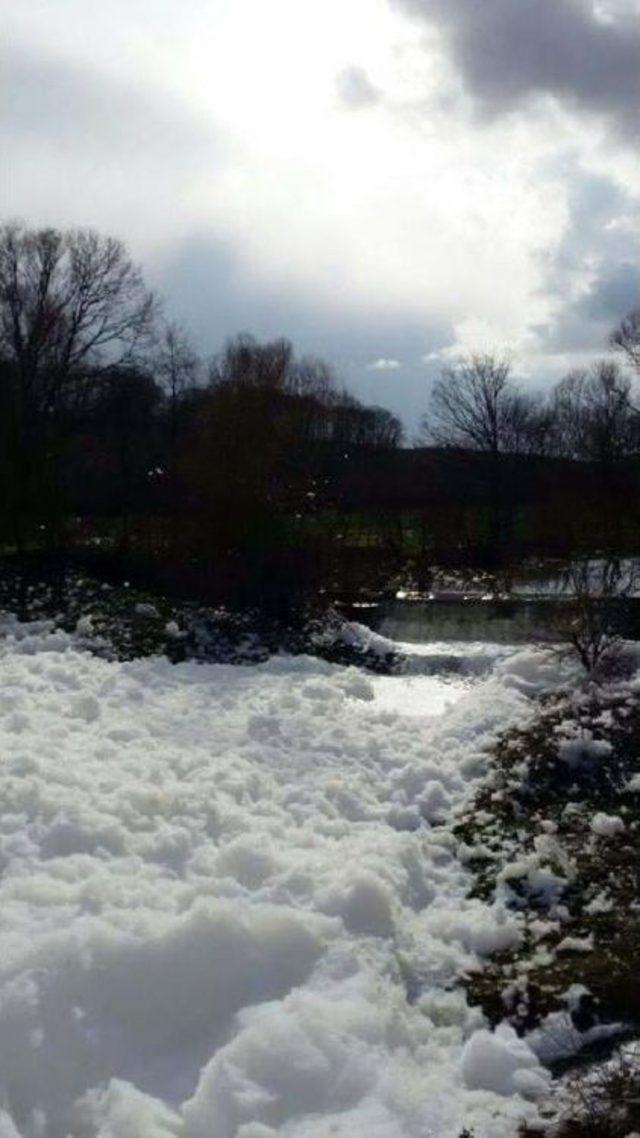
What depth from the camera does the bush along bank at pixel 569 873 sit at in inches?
237

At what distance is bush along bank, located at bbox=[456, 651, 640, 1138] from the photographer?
6.02 metres

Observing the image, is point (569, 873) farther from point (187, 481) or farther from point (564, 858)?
point (187, 481)

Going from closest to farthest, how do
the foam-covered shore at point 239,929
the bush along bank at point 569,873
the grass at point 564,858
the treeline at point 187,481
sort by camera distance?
the foam-covered shore at point 239,929
the bush along bank at point 569,873
the grass at point 564,858
the treeline at point 187,481

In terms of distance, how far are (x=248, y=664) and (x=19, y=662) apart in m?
3.39

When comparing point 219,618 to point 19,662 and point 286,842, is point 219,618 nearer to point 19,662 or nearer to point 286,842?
point 19,662

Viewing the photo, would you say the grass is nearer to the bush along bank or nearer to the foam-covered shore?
the bush along bank

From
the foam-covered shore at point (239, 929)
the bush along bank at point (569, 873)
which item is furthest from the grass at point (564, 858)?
the foam-covered shore at point (239, 929)

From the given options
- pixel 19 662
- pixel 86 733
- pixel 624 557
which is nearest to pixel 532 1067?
pixel 86 733

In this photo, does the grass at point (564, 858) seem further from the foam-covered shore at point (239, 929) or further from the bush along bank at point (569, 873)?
the foam-covered shore at point (239, 929)

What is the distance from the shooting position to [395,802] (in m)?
8.91

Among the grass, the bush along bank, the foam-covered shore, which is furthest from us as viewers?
the grass

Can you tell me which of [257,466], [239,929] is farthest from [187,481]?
[239,929]

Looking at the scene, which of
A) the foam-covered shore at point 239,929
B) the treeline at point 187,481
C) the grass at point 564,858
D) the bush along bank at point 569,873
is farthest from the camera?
the treeline at point 187,481

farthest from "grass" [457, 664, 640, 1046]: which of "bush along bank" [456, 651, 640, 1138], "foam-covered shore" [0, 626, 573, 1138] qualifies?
"foam-covered shore" [0, 626, 573, 1138]
